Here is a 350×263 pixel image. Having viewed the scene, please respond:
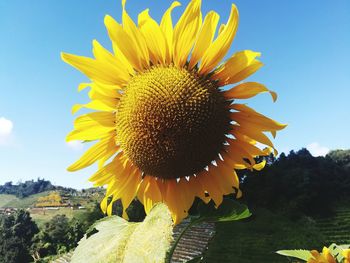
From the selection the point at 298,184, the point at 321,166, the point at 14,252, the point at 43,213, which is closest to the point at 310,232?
the point at 298,184

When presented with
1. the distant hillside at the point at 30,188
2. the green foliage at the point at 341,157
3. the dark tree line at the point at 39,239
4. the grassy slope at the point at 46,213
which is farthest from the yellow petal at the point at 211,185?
the distant hillside at the point at 30,188

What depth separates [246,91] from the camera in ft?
4.61

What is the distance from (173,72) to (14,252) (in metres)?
52.0

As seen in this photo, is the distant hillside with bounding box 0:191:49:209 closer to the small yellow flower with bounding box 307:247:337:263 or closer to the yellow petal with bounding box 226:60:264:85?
the small yellow flower with bounding box 307:247:337:263

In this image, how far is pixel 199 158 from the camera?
136 centimetres

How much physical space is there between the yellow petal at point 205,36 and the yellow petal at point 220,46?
0.07 feet

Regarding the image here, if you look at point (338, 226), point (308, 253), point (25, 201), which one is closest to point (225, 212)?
point (308, 253)

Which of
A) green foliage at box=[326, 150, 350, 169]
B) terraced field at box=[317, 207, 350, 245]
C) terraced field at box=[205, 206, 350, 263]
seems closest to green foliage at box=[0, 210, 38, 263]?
terraced field at box=[205, 206, 350, 263]

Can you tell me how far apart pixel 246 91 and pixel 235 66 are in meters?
0.10

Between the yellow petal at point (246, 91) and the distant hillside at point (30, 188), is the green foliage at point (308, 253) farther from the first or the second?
the distant hillside at point (30, 188)

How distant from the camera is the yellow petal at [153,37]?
1282mm

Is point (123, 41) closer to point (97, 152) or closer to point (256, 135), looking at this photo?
point (97, 152)

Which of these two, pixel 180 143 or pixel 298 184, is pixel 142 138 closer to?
pixel 180 143

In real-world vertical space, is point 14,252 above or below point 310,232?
above
